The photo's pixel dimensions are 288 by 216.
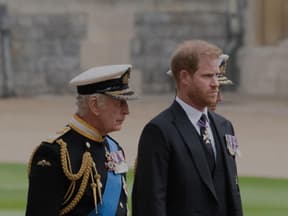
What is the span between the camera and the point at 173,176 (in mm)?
4828

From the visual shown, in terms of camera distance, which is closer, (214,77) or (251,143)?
(214,77)

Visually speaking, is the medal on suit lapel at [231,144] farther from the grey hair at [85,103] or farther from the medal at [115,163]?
the grey hair at [85,103]

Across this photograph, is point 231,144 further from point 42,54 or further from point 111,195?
point 42,54

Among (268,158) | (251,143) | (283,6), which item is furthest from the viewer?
(283,6)

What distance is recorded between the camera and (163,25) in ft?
74.5

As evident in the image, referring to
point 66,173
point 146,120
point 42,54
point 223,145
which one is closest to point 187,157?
point 223,145

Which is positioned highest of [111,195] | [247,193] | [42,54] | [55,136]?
[55,136]

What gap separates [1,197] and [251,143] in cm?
498

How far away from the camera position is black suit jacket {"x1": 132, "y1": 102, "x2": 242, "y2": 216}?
4.77m

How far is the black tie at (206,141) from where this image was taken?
4875mm

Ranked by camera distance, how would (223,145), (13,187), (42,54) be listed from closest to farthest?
(223,145), (13,187), (42,54)

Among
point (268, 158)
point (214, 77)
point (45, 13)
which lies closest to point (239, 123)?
point (268, 158)

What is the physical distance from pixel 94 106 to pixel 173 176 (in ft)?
→ 1.44

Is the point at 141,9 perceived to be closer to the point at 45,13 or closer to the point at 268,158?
the point at 45,13
